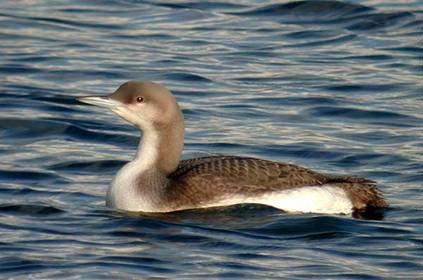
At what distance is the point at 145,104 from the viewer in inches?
453

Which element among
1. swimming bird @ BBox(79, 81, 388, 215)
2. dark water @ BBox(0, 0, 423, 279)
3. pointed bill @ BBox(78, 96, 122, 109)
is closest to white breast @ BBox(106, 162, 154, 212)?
swimming bird @ BBox(79, 81, 388, 215)

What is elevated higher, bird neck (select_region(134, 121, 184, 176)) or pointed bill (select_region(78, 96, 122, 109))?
pointed bill (select_region(78, 96, 122, 109))

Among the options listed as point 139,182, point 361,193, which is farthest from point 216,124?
point 139,182

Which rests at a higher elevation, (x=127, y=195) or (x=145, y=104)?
(x=145, y=104)

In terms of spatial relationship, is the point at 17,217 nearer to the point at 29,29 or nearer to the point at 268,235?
the point at 268,235

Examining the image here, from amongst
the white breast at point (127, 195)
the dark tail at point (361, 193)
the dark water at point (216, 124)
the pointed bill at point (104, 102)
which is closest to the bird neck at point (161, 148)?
the white breast at point (127, 195)

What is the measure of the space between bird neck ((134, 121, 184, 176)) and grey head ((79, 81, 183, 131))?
0.04 meters

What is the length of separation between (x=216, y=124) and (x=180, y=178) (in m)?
3.51

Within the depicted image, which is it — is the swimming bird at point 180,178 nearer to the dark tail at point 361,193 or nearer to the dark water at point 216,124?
the dark tail at point 361,193

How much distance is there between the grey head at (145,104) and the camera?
1149cm

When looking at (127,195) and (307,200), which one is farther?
(307,200)

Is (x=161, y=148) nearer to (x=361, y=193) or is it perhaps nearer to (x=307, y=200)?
(x=307, y=200)

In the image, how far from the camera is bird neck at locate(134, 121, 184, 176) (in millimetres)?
11547

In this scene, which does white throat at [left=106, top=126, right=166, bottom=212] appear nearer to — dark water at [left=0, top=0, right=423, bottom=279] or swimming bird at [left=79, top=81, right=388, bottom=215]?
swimming bird at [left=79, top=81, right=388, bottom=215]
